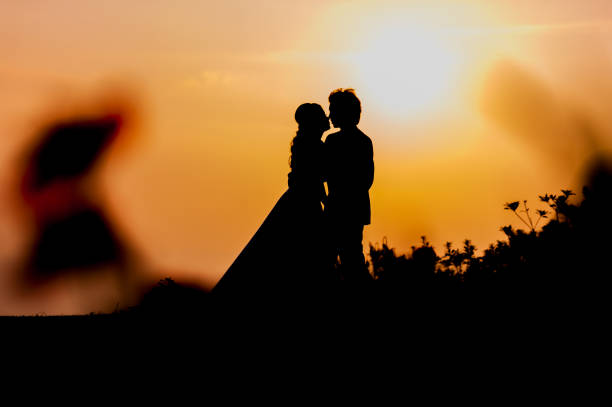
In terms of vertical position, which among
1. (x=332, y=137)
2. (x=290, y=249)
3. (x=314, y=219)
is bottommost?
(x=290, y=249)

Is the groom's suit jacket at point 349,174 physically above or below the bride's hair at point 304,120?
below

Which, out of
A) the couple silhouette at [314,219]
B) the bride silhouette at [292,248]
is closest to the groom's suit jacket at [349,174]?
the couple silhouette at [314,219]

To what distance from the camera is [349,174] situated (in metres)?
7.66

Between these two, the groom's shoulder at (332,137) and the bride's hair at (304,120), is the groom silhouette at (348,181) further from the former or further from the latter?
the bride's hair at (304,120)

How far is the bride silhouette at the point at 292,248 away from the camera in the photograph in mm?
7555

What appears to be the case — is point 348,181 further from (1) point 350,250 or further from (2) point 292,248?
(2) point 292,248

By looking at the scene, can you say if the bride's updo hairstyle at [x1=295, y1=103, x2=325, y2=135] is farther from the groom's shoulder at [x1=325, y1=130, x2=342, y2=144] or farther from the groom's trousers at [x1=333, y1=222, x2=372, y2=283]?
the groom's trousers at [x1=333, y1=222, x2=372, y2=283]

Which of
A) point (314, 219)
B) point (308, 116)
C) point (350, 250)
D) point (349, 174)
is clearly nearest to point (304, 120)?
point (308, 116)

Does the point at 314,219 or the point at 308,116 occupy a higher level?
the point at 308,116

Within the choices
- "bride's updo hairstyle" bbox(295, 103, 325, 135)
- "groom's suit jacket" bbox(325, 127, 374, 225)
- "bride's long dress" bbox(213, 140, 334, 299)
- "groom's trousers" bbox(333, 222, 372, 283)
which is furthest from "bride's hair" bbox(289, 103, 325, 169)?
"groom's trousers" bbox(333, 222, 372, 283)

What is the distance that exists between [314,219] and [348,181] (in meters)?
0.55

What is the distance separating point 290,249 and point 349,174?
1.01 m

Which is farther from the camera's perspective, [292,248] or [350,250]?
[350,250]

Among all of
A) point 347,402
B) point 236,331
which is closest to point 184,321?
point 236,331
